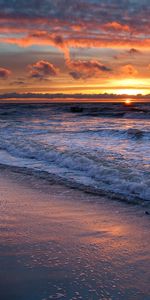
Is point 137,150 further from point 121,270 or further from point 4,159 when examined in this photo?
point 121,270

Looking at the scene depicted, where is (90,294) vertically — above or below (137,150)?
above

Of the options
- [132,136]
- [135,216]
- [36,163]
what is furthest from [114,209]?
[132,136]

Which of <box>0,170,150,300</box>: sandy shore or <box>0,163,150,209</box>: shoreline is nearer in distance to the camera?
<box>0,170,150,300</box>: sandy shore

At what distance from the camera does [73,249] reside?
4.18m

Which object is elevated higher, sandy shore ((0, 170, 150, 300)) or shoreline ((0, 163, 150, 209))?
sandy shore ((0, 170, 150, 300))

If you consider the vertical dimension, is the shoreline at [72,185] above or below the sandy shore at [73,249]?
below

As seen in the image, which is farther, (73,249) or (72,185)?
(72,185)

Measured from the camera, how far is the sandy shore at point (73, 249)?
10.6 ft

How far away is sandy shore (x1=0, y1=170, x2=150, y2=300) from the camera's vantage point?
10.6 feet

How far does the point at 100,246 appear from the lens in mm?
4242

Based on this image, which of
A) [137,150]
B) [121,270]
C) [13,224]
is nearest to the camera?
[121,270]

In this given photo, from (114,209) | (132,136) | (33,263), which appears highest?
(33,263)

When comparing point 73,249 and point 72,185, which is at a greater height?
point 73,249

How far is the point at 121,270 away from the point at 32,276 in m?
0.86
